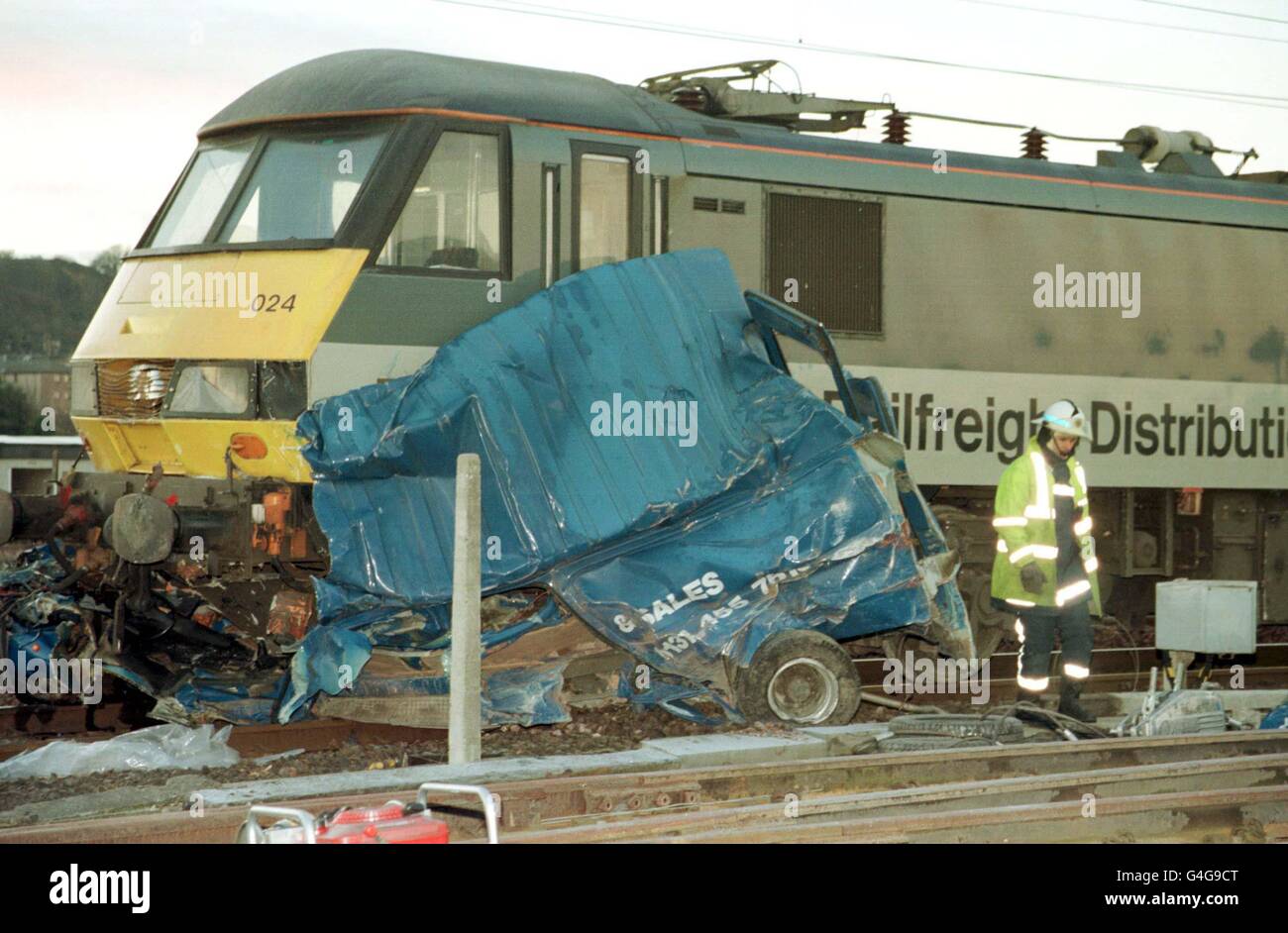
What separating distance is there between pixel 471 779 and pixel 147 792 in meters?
1.42

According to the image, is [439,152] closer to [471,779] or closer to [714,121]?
[714,121]

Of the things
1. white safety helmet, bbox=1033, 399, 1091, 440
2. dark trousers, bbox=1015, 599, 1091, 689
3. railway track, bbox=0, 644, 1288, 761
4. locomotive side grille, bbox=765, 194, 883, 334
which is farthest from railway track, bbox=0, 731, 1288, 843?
locomotive side grille, bbox=765, 194, 883, 334

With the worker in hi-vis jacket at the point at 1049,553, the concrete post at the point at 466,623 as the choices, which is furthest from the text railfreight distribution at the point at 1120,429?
the concrete post at the point at 466,623

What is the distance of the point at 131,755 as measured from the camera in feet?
26.4

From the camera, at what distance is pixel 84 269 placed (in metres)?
41.1

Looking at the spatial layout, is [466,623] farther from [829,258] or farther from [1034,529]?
[829,258]

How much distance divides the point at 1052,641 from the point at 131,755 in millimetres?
5029

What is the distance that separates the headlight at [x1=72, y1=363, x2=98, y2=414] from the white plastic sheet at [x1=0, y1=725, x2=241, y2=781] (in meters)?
2.41

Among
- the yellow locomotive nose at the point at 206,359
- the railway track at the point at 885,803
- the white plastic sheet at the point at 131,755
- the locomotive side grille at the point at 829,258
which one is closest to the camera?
the railway track at the point at 885,803

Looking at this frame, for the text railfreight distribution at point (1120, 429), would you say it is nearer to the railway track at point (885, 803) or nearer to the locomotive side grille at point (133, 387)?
the railway track at point (885, 803)

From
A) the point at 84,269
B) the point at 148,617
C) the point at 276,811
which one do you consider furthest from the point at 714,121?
the point at 84,269

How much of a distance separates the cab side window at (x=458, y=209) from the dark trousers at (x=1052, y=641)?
12.2ft

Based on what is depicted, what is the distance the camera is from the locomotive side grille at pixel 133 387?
9414 mm

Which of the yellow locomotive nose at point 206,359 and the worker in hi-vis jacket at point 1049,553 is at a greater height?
the yellow locomotive nose at point 206,359
